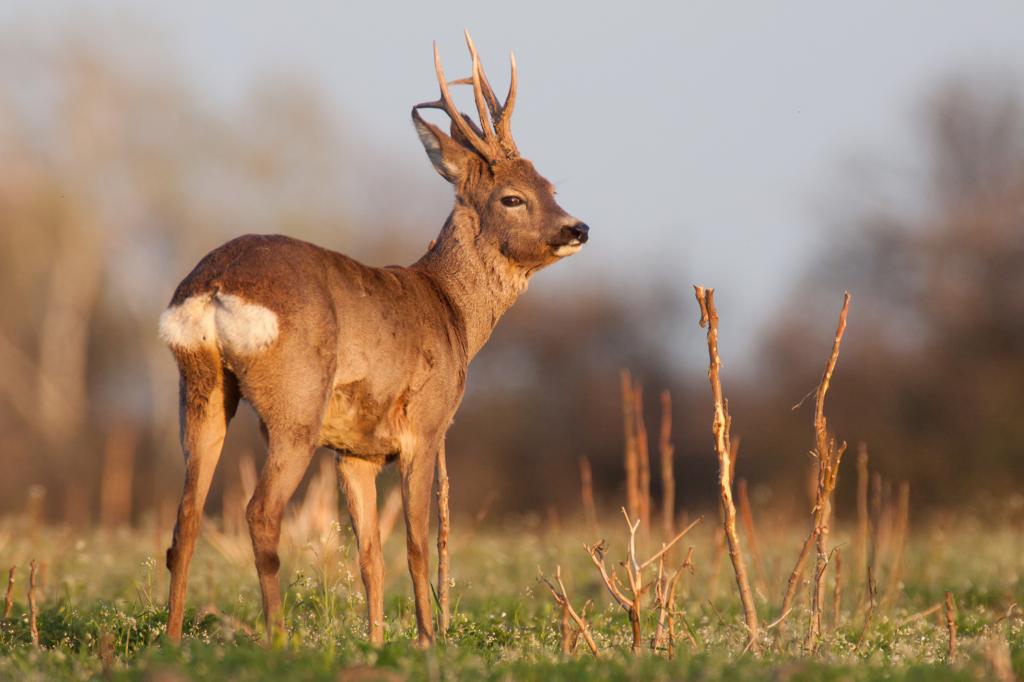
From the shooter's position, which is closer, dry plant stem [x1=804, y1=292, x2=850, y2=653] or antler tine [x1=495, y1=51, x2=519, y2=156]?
dry plant stem [x1=804, y1=292, x2=850, y2=653]

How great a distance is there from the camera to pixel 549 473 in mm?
30078

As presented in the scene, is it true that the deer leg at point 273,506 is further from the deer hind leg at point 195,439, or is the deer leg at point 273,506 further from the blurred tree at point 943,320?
the blurred tree at point 943,320

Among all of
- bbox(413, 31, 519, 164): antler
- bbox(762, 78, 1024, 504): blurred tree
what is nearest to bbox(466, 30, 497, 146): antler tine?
bbox(413, 31, 519, 164): antler

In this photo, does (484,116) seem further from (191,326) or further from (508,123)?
(191,326)

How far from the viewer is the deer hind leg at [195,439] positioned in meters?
6.04

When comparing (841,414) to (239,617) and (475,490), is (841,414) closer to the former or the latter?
(475,490)

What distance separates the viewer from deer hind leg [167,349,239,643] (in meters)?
6.04

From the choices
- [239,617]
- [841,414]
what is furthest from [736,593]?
[841,414]

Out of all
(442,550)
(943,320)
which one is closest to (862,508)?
(442,550)

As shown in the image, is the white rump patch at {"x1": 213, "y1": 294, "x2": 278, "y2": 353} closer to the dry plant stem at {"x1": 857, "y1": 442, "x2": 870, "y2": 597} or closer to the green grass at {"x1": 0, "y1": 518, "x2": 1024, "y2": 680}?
the green grass at {"x1": 0, "y1": 518, "x2": 1024, "y2": 680}

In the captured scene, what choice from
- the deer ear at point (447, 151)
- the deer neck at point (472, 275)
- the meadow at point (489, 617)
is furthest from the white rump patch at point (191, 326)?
the deer ear at point (447, 151)

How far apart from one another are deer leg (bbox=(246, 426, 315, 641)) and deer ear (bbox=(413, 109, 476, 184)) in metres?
2.39

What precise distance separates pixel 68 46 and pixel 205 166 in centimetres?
381

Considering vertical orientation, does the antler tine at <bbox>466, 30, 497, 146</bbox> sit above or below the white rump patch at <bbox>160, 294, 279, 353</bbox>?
above
